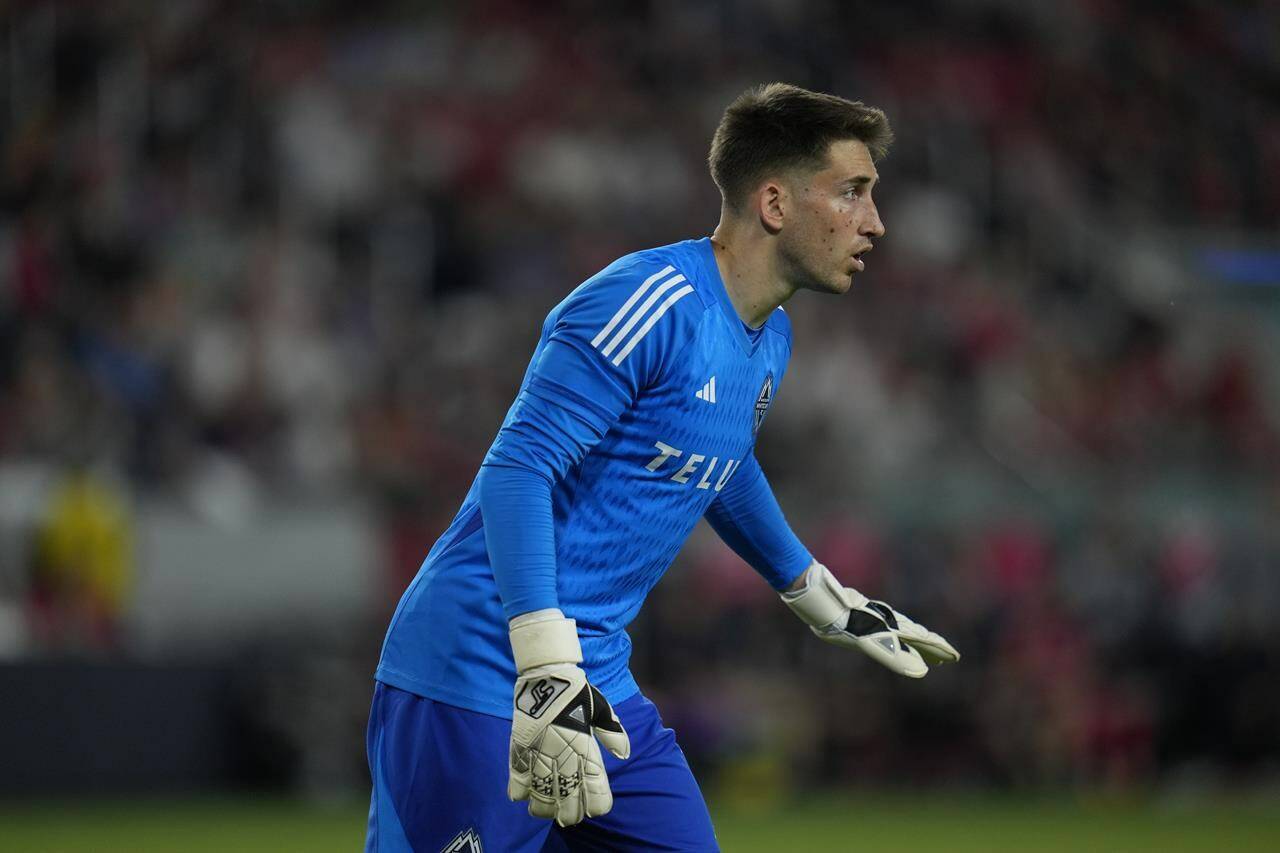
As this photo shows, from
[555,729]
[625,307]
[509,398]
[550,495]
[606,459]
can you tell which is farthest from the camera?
[509,398]

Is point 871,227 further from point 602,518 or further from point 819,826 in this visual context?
point 819,826

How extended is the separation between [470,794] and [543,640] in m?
0.48

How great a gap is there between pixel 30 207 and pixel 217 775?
411 centimetres

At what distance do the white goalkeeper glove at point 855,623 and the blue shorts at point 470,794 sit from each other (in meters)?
0.86

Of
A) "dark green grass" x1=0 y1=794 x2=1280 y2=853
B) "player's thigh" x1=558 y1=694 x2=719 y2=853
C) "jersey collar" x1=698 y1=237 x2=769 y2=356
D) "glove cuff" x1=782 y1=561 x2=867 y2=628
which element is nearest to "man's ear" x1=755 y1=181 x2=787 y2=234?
"jersey collar" x1=698 y1=237 x2=769 y2=356

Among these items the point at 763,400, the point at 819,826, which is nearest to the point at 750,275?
the point at 763,400

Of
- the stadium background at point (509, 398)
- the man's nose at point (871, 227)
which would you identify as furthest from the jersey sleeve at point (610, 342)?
the stadium background at point (509, 398)

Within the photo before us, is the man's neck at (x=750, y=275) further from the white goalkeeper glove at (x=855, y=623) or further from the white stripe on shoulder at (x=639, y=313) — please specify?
the white goalkeeper glove at (x=855, y=623)

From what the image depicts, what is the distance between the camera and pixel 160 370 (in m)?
12.3

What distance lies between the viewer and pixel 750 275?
4500 millimetres

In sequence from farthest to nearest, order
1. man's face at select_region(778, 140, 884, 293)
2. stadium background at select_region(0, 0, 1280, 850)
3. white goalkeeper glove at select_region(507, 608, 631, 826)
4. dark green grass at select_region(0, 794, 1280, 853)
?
stadium background at select_region(0, 0, 1280, 850) < dark green grass at select_region(0, 794, 1280, 853) < man's face at select_region(778, 140, 884, 293) < white goalkeeper glove at select_region(507, 608, 631, 826)

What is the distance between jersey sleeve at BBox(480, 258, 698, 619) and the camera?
154 inches

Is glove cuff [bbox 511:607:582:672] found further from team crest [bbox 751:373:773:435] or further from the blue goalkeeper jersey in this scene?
team crest [bbox 751:373:773:435]

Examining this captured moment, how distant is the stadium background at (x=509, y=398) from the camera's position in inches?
468
